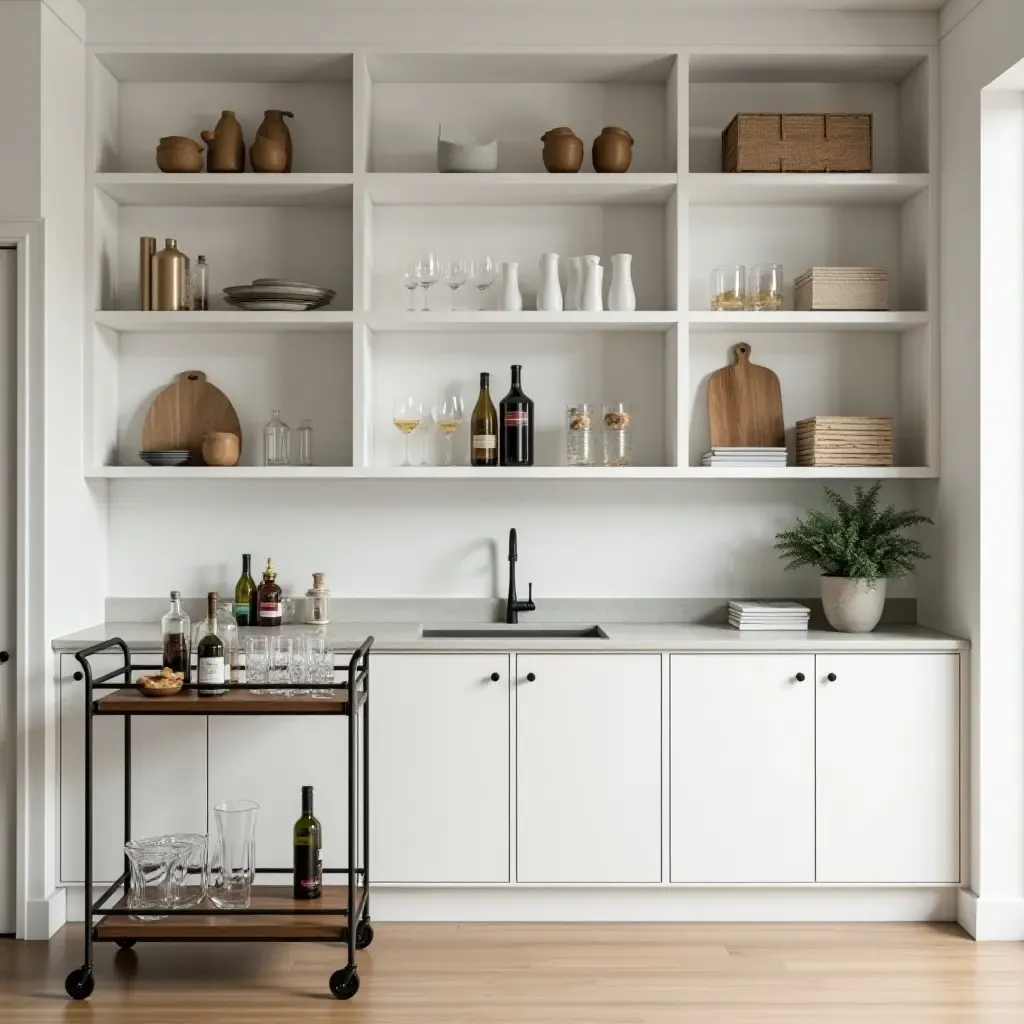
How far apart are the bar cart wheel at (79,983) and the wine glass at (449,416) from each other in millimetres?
1714

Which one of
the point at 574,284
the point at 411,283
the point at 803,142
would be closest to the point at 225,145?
the point at 411,283

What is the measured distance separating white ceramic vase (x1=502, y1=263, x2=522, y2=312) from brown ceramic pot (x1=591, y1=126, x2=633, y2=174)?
0.42 meters

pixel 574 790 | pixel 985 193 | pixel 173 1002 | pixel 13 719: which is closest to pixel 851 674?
pixel 574 790

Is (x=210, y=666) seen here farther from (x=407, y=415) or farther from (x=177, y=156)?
(x=177, y=156)

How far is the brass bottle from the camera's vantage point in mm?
3568

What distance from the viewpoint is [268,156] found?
358 centimetres

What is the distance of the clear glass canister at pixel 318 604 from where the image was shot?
3.68 metres

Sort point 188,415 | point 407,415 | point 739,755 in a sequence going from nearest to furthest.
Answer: point 739,755 → point 407,415 → point 188,415

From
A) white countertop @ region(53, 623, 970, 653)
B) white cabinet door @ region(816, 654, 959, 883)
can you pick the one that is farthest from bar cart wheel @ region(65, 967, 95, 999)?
white cabinet door @ region(816, 654, 959, 883)

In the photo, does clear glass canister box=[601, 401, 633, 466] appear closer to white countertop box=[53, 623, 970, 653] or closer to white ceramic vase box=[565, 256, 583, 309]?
white ceramic vase box=[565, 256, 583, 309]

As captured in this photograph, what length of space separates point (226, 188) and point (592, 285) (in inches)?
47.1

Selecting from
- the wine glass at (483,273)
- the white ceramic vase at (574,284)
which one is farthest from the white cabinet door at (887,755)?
the wine glass at (483,273)

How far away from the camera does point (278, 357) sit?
3824 millimetres

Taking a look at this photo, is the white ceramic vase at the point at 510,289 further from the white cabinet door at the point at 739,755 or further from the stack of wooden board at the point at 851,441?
the white cabinet door at the point at 739,755
